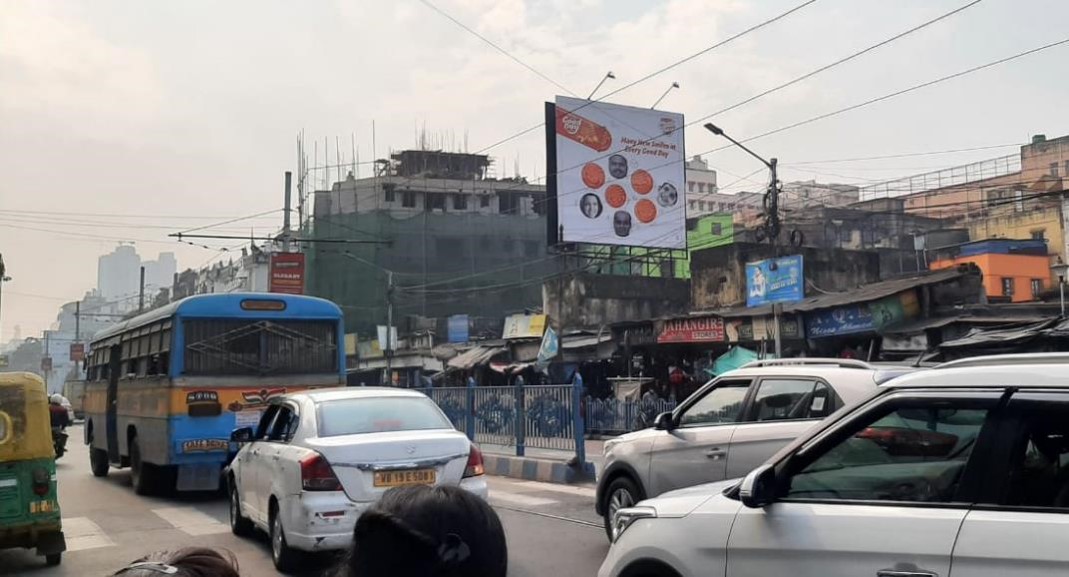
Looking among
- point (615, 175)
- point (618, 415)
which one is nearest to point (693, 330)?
point (618, 415)

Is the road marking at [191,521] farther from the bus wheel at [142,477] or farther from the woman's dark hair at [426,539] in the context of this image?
the woman's dark hair at [426,539]

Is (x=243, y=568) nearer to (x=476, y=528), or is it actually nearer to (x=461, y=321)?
(x=476, y=528)

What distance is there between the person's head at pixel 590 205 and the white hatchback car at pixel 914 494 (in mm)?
29831

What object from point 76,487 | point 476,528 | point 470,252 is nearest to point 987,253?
point 470,252

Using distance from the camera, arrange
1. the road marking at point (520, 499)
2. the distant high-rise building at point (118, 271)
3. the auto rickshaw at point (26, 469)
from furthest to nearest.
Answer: the distant high-rise building at point (118, 271)
the road marking at point (520, 499)
the auto rickshaw at point (26, 469)

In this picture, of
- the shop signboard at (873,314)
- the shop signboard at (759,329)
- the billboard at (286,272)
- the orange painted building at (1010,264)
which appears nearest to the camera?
the shop signboard at (873,314)

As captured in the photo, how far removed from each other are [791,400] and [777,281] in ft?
44.8

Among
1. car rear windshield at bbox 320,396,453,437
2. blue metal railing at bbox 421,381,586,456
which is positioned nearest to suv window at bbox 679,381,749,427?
car rear windshield at bbox 320,396,453,437

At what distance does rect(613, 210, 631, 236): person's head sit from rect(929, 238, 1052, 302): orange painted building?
12461 millimetres

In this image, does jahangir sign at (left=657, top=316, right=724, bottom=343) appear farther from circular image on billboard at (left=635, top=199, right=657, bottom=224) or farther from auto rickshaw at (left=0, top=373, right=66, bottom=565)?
auto rickshaw at (left=0, top=373, right=66, bottom=565)

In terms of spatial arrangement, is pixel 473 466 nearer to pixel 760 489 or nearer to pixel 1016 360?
pixel 760 489

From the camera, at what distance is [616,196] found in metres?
34.8

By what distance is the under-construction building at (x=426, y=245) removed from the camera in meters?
53.2

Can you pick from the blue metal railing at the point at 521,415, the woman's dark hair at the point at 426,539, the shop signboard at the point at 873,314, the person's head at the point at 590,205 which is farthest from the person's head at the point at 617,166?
the woman's dark hair at the point at 426,539
